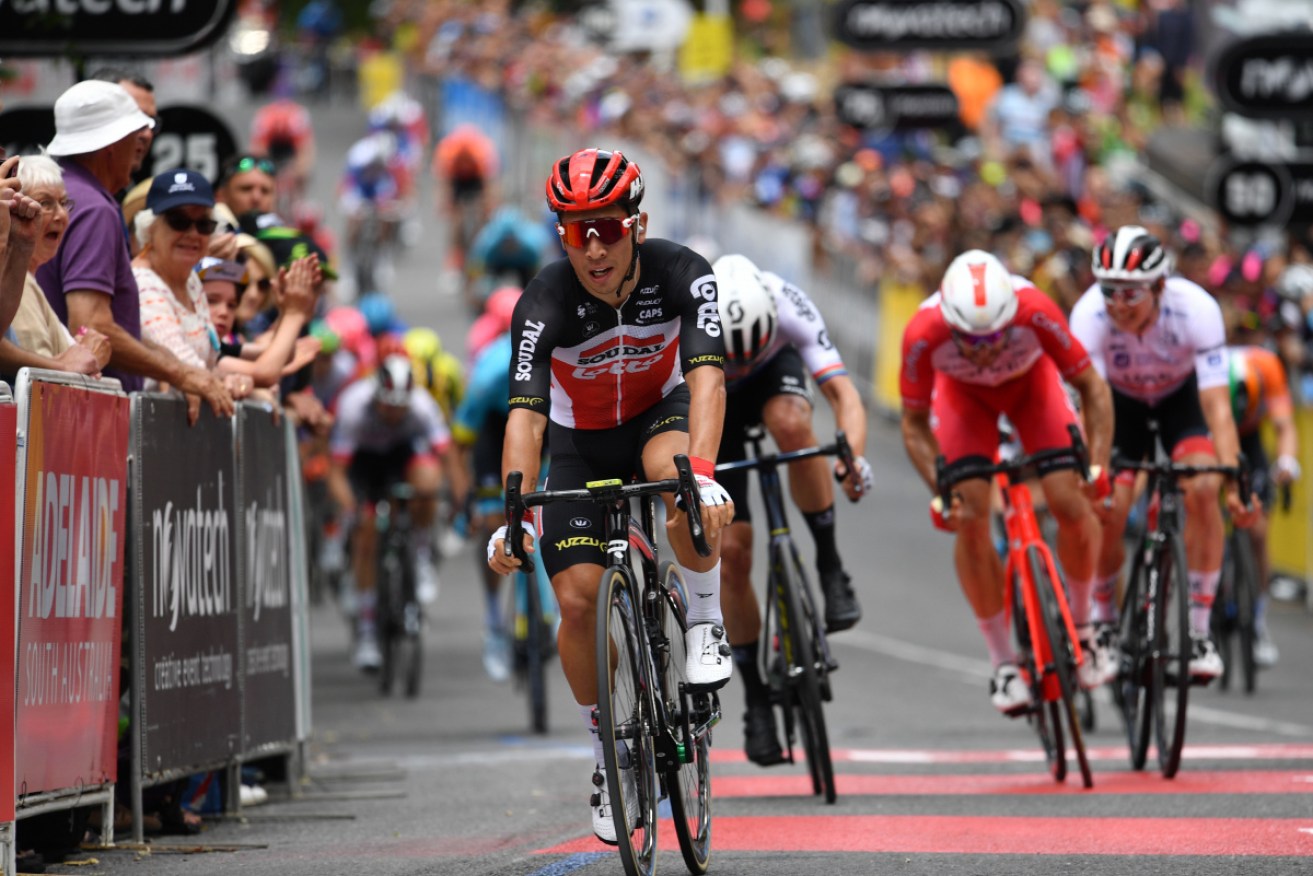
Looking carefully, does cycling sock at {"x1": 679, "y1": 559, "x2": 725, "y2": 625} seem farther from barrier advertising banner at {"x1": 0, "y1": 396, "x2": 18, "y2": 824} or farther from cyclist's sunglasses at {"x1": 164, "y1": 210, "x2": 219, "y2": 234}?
cyclist's sunglasses at {"x1": 164, "y1": 210, "x2": 219, "y2": 234}

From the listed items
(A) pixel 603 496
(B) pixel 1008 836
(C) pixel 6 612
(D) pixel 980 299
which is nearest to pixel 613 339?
(A) pixel 603 496

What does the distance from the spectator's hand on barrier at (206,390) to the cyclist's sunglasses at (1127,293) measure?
13.4 ft

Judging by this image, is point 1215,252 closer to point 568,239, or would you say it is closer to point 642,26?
point 568,239

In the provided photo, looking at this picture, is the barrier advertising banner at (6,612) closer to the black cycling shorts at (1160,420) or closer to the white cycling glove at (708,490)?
the white cycling glove at (708,490)

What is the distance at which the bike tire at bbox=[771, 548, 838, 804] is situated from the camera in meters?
9.67

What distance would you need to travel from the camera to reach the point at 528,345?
744 cm

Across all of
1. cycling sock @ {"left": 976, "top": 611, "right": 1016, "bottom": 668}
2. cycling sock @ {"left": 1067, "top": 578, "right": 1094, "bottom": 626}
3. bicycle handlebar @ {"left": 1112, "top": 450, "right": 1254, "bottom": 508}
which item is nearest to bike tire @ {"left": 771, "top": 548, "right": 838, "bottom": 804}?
cycling sock @ {"left": 976, "top": 611, "right": 1016, "bottom": 668}

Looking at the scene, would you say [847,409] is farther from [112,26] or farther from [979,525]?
[112,26]

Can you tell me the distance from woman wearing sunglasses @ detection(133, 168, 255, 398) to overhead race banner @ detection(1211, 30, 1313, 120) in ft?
22.4

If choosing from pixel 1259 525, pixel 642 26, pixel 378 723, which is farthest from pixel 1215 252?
pixel 642 26

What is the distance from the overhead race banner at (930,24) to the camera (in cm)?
1994

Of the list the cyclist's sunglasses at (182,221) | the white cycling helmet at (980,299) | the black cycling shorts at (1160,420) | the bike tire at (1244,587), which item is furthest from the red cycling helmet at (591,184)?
the bike tire at (1244,587)

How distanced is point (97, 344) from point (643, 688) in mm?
2349

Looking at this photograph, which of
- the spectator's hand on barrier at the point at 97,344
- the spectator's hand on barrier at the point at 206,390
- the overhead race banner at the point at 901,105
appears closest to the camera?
the spectator's hand on barrier at the point at 97,344
